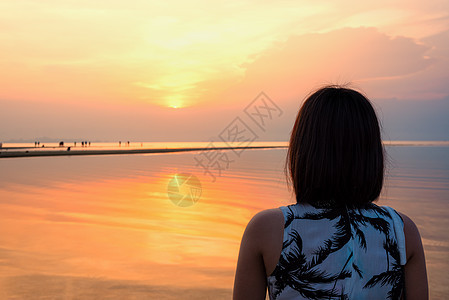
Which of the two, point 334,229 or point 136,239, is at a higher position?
point 334,229

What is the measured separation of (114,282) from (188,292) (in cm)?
104

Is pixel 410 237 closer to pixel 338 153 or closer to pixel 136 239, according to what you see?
pixel 338 153

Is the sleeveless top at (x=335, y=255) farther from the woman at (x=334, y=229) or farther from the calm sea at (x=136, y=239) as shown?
the calm sea at (x=136, y=239)

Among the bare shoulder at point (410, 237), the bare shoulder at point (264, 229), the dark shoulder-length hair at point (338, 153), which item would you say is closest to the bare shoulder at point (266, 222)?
the bare shoulder at point (264, 229)

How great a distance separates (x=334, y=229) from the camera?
4.55 ft

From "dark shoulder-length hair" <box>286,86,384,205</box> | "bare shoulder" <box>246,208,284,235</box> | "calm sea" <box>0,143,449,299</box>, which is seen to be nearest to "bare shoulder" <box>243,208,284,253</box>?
"bare shoulder" <box>246,208,284,235</box>

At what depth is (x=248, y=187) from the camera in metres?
16.1

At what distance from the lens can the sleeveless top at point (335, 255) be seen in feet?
4.48

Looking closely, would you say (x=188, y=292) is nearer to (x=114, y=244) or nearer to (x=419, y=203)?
(x=114, y=244)

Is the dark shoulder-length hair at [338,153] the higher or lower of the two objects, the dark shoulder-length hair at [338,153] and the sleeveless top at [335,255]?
the higher

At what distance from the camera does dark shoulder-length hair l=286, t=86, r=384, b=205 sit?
1.41m

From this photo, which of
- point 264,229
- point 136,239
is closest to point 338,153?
point 264,229

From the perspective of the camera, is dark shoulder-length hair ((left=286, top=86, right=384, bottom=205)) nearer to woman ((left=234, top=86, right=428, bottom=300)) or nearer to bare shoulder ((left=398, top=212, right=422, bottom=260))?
woman ((left=234, top=86, right=428, bottom=300))

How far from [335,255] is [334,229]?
89mm
